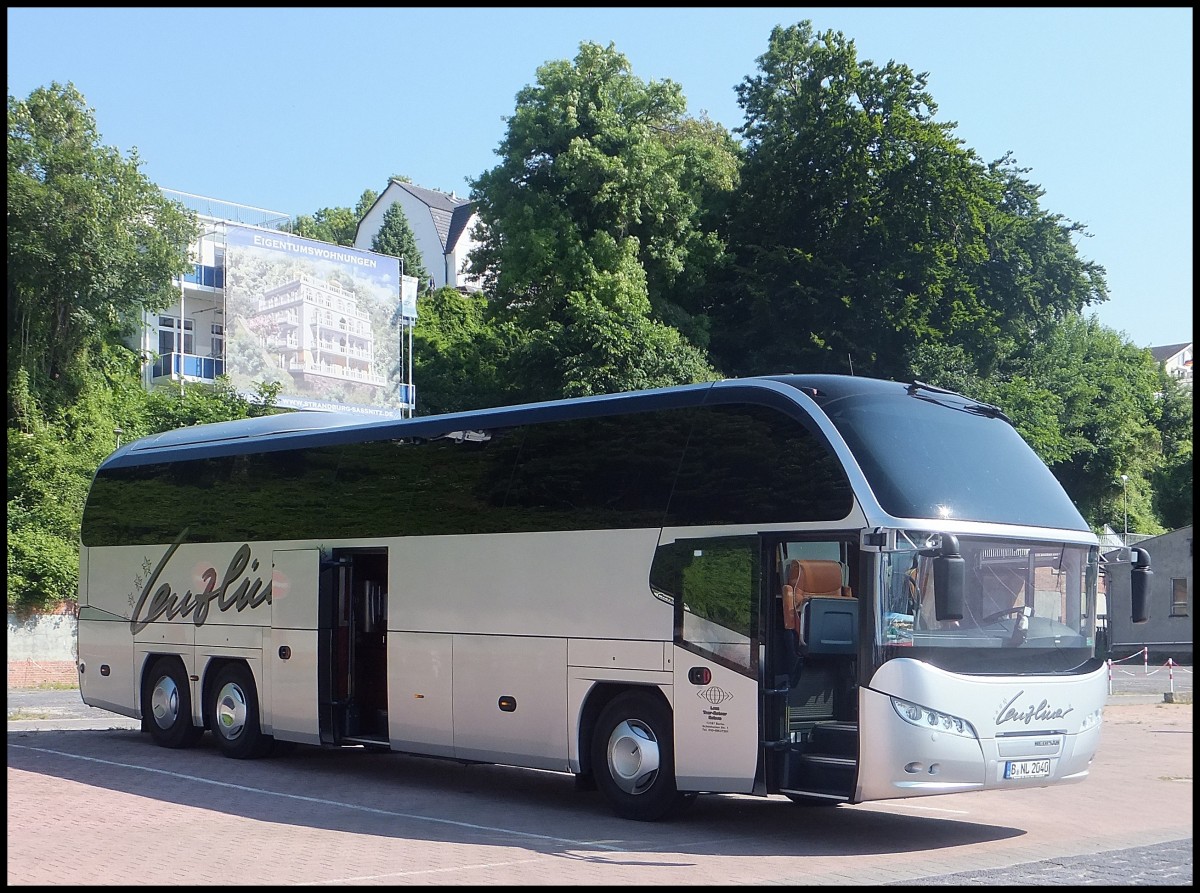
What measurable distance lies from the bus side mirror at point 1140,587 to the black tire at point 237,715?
32.3ft

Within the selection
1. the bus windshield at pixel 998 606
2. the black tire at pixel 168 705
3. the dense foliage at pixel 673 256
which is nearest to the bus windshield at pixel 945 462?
the bus windshield at pixel 998 606

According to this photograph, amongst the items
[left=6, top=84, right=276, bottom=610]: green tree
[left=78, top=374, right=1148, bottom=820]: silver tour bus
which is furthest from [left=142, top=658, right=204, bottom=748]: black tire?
[left=6, top=84, right=276, bottom=610]: green tree

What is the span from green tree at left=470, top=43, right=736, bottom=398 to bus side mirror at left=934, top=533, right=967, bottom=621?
3482 cm

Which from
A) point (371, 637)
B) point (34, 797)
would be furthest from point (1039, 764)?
point (34, 797)

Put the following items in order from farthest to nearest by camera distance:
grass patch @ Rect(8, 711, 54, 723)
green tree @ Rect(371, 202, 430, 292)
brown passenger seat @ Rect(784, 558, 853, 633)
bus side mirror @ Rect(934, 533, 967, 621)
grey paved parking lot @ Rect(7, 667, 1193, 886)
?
green tree @ Rect(371, 202, 430, 292) < grass patch @ Rect(8, 711, 54, 723) < brown passenger seat @ Rect(784, 558, 853, 633) < bus side mirror @ Rect(934, 533, 967, 621) < grey paved parking lot @ Rect(7, 667, 1193, 886)

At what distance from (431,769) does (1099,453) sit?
49.7 metres

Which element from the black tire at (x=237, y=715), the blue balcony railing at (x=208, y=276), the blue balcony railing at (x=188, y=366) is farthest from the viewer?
the blue balcony railing at (x=208, y=276)

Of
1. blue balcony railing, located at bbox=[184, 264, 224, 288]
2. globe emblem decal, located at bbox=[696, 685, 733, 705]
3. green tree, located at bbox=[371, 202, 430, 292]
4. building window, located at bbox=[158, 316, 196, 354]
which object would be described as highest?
green tree, located at bbox=[371, 202, 430, 292]

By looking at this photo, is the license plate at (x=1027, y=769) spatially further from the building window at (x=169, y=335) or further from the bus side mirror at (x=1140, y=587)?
the building window at (x=169, y=335)

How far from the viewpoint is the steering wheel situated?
11.3 m

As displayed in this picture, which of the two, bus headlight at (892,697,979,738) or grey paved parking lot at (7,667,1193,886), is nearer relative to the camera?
grey paved parking lot at (7,667,1193,886)

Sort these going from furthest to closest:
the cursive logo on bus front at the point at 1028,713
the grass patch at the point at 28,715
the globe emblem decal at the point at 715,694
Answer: the grass patch at the point at 28,715, the globe emblem decal at the point at 715,694, the cursive logo on bus front at the point at 1028,713

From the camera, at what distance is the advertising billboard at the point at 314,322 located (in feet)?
165

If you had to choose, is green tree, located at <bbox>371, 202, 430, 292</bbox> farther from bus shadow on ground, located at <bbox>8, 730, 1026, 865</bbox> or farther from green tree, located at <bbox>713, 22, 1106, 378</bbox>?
bus shadow on ground, located at <bbox>8, 730, 1026, 865</bbox>
